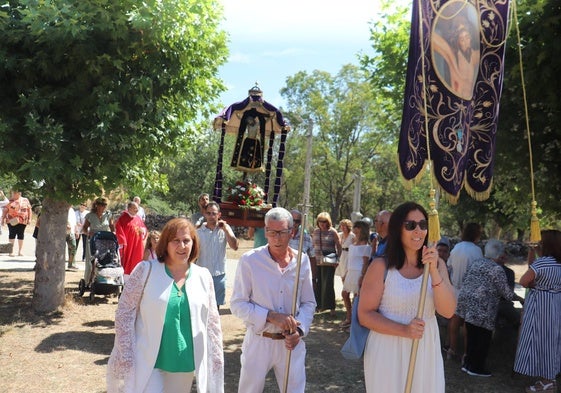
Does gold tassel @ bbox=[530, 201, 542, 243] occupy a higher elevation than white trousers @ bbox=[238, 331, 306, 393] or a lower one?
higher

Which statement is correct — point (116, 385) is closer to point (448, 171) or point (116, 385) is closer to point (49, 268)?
point (448, 171)

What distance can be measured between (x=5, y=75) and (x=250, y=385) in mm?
6844

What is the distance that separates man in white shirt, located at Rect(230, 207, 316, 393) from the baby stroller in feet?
Answer: 22.2

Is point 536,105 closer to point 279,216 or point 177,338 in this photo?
point 279,216

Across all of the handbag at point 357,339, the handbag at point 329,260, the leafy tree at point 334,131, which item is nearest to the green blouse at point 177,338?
the handbag at point 357,339

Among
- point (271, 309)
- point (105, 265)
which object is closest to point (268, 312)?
point (271, 309)

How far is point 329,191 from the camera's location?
1918 inches

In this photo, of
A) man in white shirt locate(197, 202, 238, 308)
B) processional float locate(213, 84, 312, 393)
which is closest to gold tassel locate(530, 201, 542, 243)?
man in white shirt locate(197, 202, 238, 308)

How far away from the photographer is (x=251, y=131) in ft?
38.3

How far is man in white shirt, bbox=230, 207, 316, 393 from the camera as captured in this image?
453 centimetres

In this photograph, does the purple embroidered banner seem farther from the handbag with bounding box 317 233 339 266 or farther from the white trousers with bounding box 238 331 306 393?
the handbag with bounding box 317 233 339 266

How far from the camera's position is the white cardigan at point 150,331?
4070 mm

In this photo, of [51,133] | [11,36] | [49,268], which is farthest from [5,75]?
[49,268]

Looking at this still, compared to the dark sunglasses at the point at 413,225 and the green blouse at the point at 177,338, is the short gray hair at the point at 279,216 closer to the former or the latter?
the green blouse at the point at 177,338
